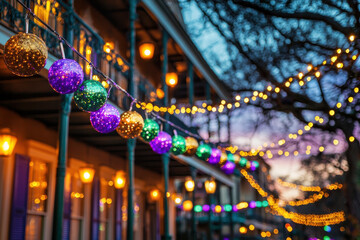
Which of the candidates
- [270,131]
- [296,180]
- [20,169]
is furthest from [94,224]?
[296,180]

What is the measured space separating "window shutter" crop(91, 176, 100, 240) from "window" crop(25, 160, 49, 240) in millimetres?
2118

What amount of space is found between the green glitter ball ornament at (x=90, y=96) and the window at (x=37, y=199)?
462 centimetres

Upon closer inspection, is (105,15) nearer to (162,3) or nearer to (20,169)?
(162,3)

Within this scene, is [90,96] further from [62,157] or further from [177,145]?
[177,145]

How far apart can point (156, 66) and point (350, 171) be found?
7313 mm

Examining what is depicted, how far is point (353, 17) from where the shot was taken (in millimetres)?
10711

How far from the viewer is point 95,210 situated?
1198 cm

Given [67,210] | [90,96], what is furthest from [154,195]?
[90,96]

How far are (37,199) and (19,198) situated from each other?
2.71 feet

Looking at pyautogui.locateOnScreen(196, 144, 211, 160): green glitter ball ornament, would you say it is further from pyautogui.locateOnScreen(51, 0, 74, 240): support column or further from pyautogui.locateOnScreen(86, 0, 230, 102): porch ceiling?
pyautogui.locateOnScreen(86, 0, 230, 102): porch ceiling

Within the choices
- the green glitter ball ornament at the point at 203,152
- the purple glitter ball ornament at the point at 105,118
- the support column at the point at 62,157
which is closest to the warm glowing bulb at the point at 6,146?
the support column at the point at 62,157

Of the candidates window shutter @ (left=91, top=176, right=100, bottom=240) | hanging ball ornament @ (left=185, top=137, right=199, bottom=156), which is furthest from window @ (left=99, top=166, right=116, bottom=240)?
hanging ball ornament @ (left=185, top=137, right=199, bottom=156)

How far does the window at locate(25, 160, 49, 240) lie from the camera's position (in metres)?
9.45

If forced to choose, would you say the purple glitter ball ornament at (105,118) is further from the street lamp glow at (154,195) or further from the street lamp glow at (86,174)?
the street lamp glow at (154,195)
